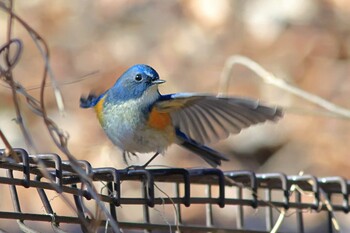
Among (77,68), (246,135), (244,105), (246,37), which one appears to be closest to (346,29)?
(246,37)

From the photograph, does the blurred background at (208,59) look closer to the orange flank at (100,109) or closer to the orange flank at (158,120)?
the orange flank at (100,109)

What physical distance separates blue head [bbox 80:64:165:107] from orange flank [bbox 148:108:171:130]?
123mm

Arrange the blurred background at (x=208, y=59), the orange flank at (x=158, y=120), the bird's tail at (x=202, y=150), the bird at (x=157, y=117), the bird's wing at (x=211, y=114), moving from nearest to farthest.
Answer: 1. the bird's wing at (x=211, y=114)
2. the bird at (x=157, y=117)
3. the orange flank at (x=158, y=120)
4. the bird's tail at (x=202, y=150)
5. the blurred background at (x=208, y=59)

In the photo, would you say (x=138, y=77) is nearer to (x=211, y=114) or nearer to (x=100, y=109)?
(x=100, y=109)

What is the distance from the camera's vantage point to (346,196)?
315 centimetres

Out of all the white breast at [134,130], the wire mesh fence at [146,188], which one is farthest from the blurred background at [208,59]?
the wire mesh fence at [146,188]

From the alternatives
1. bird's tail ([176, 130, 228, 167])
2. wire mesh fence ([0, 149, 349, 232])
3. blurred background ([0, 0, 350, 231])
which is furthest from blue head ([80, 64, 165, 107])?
blurred background ([0, 0, 350, 231])

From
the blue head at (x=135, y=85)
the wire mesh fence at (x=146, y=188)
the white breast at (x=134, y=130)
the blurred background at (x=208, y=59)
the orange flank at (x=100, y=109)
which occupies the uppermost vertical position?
the blurred background at (x=208, y=59)

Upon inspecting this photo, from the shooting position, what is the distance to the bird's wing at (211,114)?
10.9ft

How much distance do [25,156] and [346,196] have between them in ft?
4.60

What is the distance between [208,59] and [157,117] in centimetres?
396

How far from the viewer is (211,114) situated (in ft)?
12.5

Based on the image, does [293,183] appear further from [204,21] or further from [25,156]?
[204,21]

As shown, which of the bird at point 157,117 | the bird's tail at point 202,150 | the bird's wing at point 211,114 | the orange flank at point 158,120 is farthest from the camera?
the bird's tail at point 202,150
